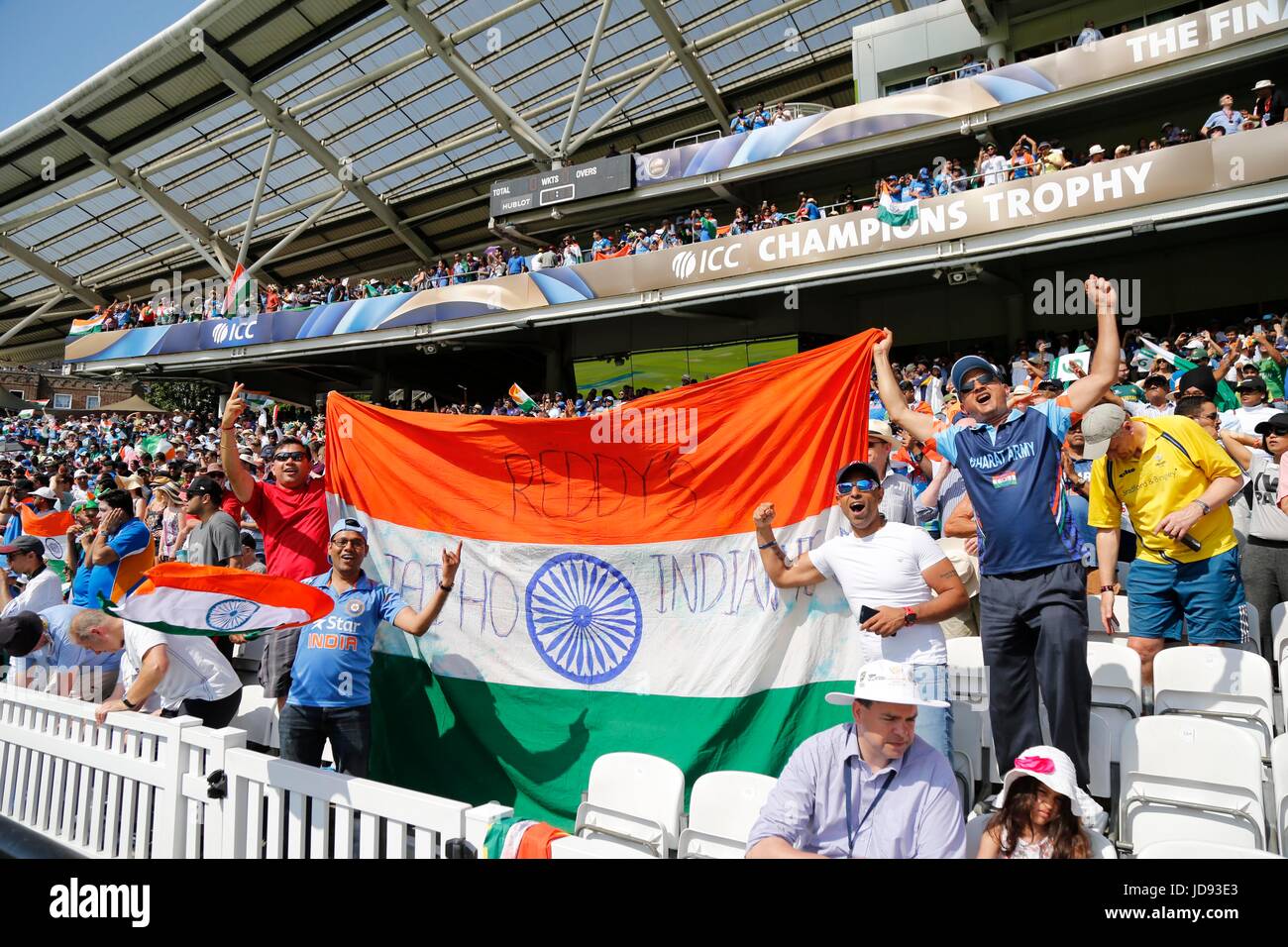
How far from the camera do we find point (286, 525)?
188 inches

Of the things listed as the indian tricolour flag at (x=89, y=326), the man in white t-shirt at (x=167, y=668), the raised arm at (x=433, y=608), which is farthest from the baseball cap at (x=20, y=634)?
the indian tricolour flag at (x=89, y=326)

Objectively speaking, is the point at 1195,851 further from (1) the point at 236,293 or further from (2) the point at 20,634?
(1) the point at 236,293

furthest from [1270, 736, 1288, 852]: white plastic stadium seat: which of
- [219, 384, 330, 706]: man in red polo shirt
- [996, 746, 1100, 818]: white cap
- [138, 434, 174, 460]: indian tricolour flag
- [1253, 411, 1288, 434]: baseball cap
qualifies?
[138, 434, 174, 460]: indian tricolour flag

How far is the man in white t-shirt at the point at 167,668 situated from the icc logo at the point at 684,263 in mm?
14871

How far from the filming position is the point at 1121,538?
18.3 feet

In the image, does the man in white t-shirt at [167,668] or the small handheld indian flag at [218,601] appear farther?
the man in white t-shirt at [167,668]

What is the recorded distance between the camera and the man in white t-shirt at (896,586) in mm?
3158

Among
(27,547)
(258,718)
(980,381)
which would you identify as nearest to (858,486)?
(980,381)

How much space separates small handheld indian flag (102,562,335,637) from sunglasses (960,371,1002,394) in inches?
120

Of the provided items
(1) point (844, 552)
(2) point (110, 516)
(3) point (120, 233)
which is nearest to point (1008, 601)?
(1) point (844, 552)

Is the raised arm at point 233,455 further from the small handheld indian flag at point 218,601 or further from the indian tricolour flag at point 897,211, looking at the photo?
the indian tricolour flag at point 897,211

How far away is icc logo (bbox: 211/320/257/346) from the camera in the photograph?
24.8 m

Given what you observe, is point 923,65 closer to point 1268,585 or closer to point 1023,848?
point 1268,585

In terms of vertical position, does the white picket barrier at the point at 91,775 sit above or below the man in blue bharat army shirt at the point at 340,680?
below
